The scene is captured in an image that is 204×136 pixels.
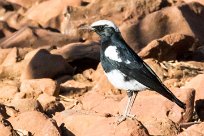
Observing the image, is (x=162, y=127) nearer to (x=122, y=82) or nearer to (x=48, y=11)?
(x=122, y=82)

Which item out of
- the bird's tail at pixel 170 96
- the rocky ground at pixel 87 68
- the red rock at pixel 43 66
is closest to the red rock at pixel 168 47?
the rocky ground at pixel 87 68

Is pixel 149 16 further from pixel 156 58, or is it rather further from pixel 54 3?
pixel 54 3

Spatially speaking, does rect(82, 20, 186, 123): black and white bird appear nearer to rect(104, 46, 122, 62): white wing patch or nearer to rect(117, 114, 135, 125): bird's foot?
rect(104, 46, 122, 62): white wing patch

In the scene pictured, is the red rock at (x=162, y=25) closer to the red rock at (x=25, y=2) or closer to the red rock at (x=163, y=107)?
the red rock at (x=25, y=2)

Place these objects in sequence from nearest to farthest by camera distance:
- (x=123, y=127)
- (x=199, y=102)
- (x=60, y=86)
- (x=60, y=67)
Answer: (x=123, y=127), (x=199, y=102), (x=60, y=86), (x=60, y=67)

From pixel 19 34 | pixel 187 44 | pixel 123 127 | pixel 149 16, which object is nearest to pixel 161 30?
pixel 149 16

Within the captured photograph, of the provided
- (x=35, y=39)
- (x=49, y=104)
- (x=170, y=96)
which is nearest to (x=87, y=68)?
(x=35, y=39)

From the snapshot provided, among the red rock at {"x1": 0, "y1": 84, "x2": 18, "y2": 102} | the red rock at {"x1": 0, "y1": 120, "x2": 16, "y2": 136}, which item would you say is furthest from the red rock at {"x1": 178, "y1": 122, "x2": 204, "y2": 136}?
the red rock at {"x1": 0, "y1": 84, "x2": 18, "y2": 102}
